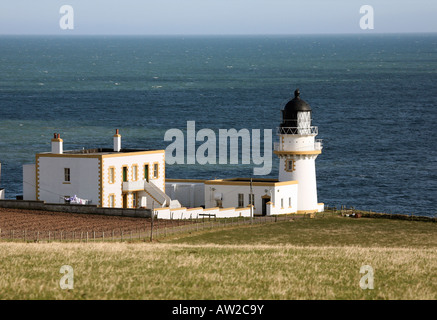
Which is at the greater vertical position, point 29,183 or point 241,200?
point 29,183

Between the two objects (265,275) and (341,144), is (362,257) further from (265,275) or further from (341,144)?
(341,144)

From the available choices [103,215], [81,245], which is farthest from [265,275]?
[103,215]

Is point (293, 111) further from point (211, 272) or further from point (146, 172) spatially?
point (211, 272)

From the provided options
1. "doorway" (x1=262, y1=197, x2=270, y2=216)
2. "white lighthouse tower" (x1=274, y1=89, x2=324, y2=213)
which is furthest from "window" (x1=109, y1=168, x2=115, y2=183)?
"white lighthouse tower" (x1=274, y1=89, x2=324, y2=213)

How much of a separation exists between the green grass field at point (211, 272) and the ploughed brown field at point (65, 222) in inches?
468

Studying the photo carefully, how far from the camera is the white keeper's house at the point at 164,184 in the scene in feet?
223

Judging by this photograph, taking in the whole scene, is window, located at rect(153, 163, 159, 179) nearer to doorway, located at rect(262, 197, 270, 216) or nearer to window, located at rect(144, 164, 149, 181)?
window, located at rect(144, 164, 149, 181)

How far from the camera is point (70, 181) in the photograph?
68.5m

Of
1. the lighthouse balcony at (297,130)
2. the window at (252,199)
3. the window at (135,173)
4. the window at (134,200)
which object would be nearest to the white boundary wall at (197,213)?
the window at (252,199)

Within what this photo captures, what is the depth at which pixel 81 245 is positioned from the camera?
45.1 meters

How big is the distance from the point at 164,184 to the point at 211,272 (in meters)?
39.3

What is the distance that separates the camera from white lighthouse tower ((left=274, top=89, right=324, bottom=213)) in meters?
73.8

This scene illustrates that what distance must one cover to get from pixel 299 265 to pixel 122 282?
807 centimetres

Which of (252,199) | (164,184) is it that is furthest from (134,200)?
(252,199)
